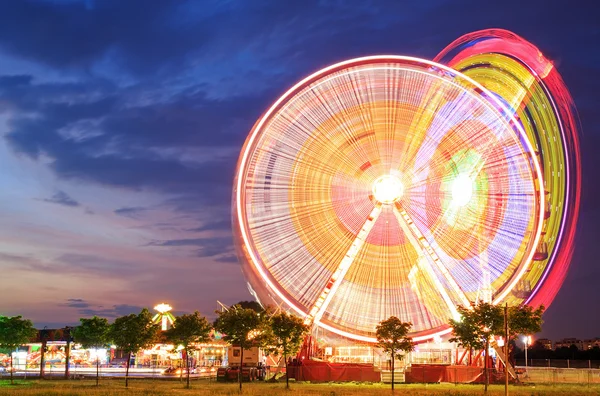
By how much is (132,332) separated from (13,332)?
937cm

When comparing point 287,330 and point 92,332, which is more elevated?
point 287,330

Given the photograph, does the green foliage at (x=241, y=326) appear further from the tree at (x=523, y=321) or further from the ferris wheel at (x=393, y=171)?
the tree at (x=523, y=321)

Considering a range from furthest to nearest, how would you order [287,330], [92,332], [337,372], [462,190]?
[92,332]
[337,372]
[287,330]
[462,190]

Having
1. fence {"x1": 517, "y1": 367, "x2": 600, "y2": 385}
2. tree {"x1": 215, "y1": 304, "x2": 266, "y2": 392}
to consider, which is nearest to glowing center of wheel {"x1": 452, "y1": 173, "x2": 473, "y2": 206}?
fence {"x1": 517, "y1": 367, "x2": 600, "y2": 385}

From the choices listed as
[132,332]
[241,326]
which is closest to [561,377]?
[241,326]

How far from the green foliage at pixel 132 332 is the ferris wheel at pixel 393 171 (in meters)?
12.9

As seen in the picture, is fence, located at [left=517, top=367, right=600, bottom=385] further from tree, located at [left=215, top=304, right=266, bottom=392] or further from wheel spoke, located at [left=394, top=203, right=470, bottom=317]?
tree, located at [left=215, top=304, right=266, bottom=392]

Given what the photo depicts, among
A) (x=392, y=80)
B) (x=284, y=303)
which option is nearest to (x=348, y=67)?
(x=392, y=80)

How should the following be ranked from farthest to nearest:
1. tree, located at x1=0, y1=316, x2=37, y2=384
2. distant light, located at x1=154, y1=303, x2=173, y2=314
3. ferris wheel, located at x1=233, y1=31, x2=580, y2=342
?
1. distant light, located at x1=154, y1=303, x2=173, y2=314
2. tree, located at x1=0, y1=316, x2=37, y2=384
3. ferris wheel, located at x1=233, y1=31, x2=580, y2=342

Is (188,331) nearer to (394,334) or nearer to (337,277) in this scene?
(337,277)

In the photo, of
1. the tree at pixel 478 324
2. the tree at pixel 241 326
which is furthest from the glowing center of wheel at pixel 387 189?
the tree at pixel 241 326

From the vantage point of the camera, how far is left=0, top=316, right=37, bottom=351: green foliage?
162 feet

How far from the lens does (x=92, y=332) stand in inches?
2008

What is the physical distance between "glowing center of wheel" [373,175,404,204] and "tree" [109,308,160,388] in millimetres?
18764
